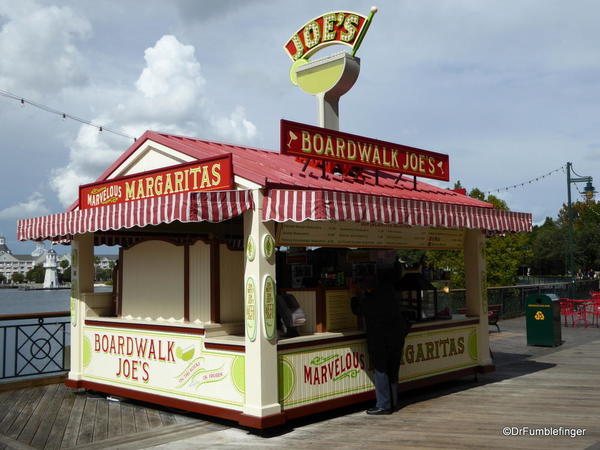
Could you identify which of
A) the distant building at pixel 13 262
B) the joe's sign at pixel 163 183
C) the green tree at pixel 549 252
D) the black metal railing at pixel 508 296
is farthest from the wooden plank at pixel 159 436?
the distant building at pixel 13 262

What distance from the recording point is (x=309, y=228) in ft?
23.7

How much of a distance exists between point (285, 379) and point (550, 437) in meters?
2.84

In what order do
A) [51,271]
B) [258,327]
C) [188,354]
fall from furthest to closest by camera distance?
[51,271]
[188,354]
[258,327]

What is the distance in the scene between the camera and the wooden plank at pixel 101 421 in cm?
653

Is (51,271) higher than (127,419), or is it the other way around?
(51,271)

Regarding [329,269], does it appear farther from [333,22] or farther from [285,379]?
[333,22]

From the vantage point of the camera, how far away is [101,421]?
23.7ft

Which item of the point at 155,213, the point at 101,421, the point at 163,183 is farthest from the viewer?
the point at 163,183

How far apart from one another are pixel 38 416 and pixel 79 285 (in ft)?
7.35

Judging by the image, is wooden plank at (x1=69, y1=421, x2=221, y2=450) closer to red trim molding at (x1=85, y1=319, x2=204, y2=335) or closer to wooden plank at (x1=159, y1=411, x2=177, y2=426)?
wooden plank at (x1=159, y1=411, x2=177, y2=426)

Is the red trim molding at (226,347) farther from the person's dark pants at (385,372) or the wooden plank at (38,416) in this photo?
the wooden plank at (38,416)

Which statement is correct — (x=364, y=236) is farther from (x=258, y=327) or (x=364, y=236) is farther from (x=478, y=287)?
(x=478, y=287)

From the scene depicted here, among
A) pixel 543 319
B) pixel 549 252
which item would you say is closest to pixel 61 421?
pixel 543 319

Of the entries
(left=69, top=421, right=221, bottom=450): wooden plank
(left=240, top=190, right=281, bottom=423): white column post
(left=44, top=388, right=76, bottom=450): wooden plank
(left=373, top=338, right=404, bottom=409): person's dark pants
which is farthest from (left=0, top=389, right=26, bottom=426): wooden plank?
(left=373, top=338, right=404, bottom=409): person's dark pants
